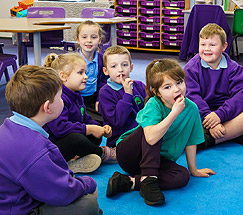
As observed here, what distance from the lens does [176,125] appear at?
1887mm

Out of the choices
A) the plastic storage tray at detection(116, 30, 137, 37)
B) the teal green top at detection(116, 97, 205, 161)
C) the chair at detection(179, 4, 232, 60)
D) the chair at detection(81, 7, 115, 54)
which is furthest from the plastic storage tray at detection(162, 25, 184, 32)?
the teal green top at detection(116, 97, 205, 161)

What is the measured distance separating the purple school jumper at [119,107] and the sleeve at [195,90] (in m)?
0.38

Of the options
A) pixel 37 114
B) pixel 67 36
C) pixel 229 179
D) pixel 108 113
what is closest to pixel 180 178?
pixel 229 179

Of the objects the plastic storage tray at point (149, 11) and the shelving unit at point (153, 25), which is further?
the plastic storage tray at point (149, 11)

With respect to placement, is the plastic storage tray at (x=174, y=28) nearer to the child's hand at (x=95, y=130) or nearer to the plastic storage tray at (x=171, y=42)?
the plastic storage tray at (x=171, y=42)

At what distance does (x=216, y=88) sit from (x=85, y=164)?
103 centimetres

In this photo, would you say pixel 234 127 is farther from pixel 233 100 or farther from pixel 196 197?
pixel 196 197

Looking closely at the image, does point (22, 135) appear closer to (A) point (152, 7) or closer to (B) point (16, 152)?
(B) point (16, 152)

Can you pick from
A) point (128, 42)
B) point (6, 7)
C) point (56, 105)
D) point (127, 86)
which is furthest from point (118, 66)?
point (6, 7)

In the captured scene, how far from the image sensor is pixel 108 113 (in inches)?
88.8

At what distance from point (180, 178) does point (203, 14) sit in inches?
134

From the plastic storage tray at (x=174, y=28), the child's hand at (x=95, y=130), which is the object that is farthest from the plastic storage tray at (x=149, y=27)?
the child's hand at (x=95, y=130)

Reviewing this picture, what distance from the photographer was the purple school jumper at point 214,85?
2.56 m

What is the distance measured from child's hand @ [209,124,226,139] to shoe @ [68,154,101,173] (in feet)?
2.56
